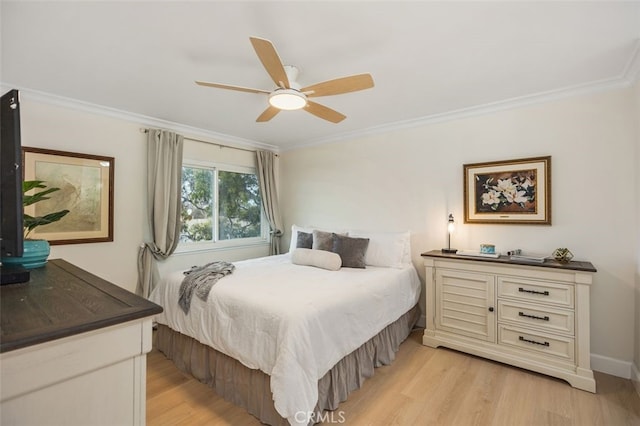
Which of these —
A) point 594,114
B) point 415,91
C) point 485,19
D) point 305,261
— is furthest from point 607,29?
point 305,261

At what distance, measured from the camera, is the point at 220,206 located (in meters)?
4.30

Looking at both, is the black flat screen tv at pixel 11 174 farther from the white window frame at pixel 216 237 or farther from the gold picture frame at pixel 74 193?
the white window frame at pixel 216 237

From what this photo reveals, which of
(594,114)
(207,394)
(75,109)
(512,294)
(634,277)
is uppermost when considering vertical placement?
(75,109)

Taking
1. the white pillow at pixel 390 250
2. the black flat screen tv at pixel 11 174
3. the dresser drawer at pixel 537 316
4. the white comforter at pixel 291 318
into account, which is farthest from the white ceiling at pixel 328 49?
the dresser drawer at pixel 537 316

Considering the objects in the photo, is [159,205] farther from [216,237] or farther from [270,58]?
[270,58]

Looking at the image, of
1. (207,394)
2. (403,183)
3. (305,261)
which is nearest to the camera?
(207,394)

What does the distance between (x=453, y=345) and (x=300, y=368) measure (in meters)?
1.85

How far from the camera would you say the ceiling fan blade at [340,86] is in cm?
187

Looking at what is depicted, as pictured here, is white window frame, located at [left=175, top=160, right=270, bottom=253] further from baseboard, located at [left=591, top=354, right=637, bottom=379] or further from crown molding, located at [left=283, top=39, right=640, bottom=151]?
baseboard, located at [left=591, top=354, right=637, bottom=379]

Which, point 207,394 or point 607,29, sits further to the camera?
point 207,394

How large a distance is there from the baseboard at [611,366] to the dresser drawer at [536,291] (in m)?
0.70

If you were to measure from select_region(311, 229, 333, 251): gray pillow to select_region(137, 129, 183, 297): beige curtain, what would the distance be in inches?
68.0

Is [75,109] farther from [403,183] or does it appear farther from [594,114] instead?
[594,114]

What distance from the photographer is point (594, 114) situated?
254cm
